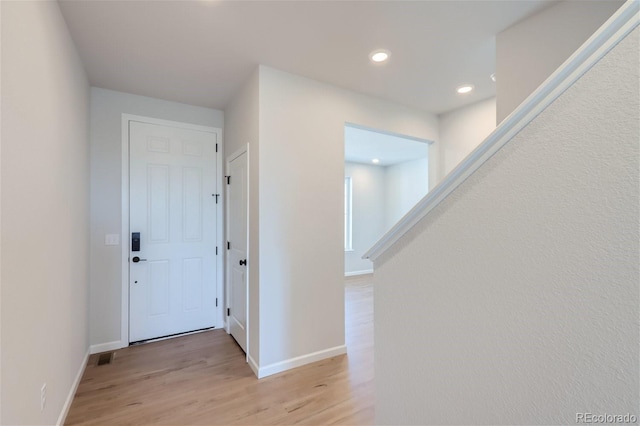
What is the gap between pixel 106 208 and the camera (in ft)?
9.55

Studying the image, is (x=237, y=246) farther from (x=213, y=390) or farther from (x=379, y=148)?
(x=379, y=148)

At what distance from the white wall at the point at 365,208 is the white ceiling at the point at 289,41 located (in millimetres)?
3922

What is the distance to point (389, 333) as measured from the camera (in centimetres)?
123

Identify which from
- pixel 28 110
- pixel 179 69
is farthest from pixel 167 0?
pixel 28 110

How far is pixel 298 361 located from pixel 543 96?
2588 mm

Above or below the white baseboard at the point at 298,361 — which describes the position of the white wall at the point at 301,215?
above

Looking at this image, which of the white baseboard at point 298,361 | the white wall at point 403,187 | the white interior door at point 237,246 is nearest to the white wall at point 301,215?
the white baseboard at point 298,361

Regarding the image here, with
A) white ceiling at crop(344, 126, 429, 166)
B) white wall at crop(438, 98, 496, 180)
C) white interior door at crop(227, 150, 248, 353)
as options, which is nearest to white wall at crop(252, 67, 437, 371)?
white interior door at crop(227, 150, 248, 353)

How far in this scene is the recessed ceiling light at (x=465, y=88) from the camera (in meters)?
2.88

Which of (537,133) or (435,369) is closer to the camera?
(537,133)

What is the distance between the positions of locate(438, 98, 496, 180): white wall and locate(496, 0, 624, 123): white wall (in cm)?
107

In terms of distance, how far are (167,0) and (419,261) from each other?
6.86 ft

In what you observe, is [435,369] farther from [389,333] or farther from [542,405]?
[542,405]

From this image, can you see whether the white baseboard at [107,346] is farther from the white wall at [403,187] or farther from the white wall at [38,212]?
the white wall at [403,187]
